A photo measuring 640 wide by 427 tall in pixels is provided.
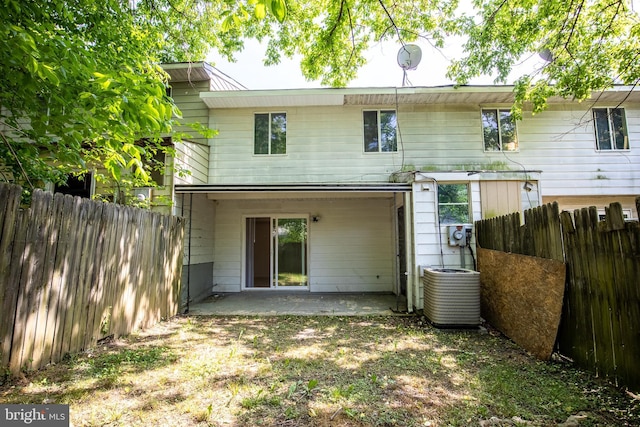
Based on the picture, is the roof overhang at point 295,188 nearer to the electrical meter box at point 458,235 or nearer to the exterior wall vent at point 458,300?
the electrical meter box at point 458,235

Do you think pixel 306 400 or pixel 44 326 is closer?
pixel 306 400

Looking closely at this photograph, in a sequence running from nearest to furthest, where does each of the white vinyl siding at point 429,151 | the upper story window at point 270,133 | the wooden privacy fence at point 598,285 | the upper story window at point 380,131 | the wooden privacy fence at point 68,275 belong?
the wooden privacy fence at point 598,285
the wooden privacy fence at point 68,275
the white vinyl siding at point 429,151
the upper story window at point 380,131
the upper story window at point 270,133

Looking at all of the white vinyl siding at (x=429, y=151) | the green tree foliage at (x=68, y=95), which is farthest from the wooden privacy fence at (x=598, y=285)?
the white vinyl siding at (x=429, y=151)

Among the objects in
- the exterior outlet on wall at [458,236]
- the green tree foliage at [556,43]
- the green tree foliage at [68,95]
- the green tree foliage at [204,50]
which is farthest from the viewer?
the exterior outlet on wall at [458,236]

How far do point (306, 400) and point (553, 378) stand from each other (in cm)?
256

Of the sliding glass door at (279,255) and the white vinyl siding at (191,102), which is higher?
the white vinyl siding at (191,102)

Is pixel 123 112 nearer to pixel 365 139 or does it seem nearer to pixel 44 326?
pixel 44 326

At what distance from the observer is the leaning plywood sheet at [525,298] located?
11.4 ft

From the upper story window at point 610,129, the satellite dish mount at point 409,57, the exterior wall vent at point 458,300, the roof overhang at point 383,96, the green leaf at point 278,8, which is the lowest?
the exterior wall vent at point 458,300

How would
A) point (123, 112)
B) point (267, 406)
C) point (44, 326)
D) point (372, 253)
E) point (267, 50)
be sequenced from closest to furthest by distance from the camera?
point (267, 406)
point (44, 326)
point (123, 112)
point (267, 50)
point (372, 253)

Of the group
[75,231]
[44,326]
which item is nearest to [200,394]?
[44,326]

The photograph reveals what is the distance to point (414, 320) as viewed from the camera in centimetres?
546

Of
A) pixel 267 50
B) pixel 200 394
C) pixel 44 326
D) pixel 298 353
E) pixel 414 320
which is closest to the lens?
pixel 200 394

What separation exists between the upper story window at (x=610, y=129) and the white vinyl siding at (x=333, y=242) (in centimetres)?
562
